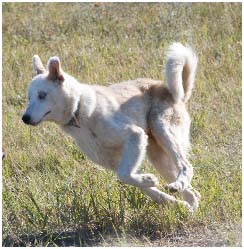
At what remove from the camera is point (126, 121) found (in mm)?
7992

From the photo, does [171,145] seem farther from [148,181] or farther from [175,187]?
[148,181]

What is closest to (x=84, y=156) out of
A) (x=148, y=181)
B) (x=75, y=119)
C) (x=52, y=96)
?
(x=75, y=119)

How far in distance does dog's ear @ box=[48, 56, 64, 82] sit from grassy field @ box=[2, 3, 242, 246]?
1036 millimetres

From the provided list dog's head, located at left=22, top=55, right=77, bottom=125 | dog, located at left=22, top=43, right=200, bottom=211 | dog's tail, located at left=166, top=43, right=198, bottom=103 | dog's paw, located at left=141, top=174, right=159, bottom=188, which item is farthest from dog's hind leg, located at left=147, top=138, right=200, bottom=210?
dog's head, located at left=22, top=55, right=77, bottom=125

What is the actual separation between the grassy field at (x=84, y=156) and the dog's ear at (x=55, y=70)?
3.40 feet

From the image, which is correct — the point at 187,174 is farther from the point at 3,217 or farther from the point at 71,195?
the point at 3,217

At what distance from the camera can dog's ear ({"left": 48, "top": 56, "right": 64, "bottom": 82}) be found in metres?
7.89

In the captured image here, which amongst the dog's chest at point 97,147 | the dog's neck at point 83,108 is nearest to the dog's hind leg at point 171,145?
the dog's chest at point 97,147

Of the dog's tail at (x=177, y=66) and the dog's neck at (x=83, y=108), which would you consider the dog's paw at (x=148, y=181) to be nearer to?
the dog's neck at (x=83, y=108)

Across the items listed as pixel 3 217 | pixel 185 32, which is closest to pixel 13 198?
pixel 3 217

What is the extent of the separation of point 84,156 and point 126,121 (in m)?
1.81

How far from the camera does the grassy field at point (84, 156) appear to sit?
25.4ft

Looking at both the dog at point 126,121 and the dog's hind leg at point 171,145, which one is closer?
the dog at point 126,121

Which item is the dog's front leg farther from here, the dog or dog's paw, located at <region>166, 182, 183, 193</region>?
dog's paw, located at <region>166, 182, 183, 193</region>
